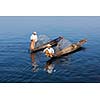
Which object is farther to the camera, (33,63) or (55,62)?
(55,62)

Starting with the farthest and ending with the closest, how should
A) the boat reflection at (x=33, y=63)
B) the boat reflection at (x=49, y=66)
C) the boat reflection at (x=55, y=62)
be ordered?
the boat reflection at (x=55, y=62), the boat reflection at (x=49, y=66), the boat reflection at (x=33, y=63)

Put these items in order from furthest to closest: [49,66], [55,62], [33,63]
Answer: [55,62] < [33,63] < [49,66]

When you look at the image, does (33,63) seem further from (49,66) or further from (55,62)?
(55,62)

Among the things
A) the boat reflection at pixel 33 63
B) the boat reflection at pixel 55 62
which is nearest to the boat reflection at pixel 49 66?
the boat reflection at pixel 55 62

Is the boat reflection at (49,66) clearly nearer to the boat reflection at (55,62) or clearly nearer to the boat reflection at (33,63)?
the boat reflection at (55,62)

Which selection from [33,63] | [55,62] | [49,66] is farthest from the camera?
[55,62]

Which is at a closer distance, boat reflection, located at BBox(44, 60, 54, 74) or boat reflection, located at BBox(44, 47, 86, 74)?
boat reflection, located at BBox(44, 60, 54, 74)

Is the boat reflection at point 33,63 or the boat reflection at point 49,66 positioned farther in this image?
the boat reflection at point 49,66

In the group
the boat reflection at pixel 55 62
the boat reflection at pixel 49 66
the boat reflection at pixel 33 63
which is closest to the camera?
the boat reflection at pixel 33 63

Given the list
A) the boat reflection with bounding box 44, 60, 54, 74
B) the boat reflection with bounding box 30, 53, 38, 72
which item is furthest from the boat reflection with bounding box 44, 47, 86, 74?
the boat reflection with bounding box 30, 53, 38, 72

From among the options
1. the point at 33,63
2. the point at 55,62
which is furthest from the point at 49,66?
the point at 55,62

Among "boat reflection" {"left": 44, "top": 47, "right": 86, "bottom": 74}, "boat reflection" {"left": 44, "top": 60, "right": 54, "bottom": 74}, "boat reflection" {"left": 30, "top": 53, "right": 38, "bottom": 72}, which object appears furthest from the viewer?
"boat reflection" {"left": 44, "top": 47, "right": 86, "bottom": 74}

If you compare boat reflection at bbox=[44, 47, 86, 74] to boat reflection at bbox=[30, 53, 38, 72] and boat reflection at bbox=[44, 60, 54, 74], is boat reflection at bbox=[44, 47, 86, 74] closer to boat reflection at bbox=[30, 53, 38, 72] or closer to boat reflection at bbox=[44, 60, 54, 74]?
boat reflection at bbox=[44, 60, 54, 74]
